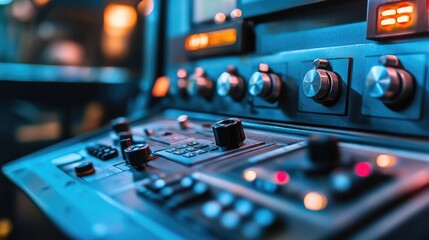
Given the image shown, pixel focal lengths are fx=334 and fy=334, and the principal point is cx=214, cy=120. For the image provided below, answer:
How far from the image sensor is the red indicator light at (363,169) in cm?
42

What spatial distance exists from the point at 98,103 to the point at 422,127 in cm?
128

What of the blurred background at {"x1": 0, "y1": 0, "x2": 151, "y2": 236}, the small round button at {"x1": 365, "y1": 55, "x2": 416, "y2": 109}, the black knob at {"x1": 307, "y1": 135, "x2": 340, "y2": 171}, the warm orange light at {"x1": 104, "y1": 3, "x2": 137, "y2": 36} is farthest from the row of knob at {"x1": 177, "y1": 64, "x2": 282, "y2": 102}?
the warm orange light at {"x1": 104, "y1": 3, "x2": 137, "y2": 36}

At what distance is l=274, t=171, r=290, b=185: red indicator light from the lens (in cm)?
45

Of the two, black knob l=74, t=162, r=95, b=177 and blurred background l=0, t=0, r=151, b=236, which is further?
blurred background l=0, t=0, r=151, b=236

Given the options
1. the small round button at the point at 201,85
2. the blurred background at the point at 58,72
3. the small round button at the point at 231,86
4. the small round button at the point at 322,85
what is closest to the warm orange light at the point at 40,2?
Answer: the blurred background at the point at 58,72

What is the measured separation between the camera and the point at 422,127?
551mm

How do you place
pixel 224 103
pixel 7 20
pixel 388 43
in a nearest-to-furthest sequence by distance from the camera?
pixel 388 43, pixel 224 103, pixel 7 20

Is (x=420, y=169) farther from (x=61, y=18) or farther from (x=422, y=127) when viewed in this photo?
(x=61, y=18)

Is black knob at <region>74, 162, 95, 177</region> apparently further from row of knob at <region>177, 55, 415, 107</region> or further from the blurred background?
row of knob at <region>177, 55, 415, 107</region>

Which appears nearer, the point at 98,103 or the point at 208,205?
the point at 208,205

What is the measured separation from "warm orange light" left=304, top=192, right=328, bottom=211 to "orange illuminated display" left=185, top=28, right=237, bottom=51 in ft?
2.01

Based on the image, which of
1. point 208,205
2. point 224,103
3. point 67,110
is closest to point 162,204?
point 208,205

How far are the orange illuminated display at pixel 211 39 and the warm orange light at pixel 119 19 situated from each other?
32.6 inches

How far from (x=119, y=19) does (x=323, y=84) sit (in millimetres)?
1507
